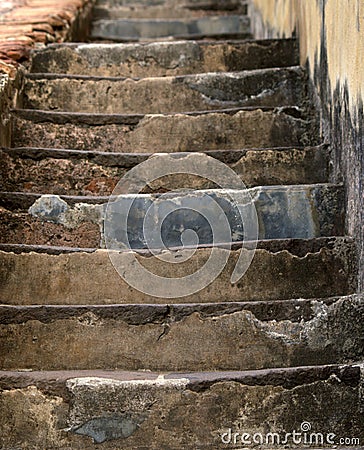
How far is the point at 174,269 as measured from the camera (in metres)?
2.69

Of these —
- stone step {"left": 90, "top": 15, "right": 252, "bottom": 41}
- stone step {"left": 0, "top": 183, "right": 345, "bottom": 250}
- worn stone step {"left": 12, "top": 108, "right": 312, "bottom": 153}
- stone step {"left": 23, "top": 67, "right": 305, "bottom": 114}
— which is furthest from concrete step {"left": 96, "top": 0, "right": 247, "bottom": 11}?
stone step {"left": 0, "top": 183, "right": 345, "bottom": 250}

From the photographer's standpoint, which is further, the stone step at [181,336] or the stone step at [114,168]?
the stone step at [114,168]

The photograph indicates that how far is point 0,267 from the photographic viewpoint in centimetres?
269

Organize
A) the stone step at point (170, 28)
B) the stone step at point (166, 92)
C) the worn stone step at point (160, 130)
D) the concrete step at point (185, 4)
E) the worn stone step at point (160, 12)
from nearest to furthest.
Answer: the worn stone step at point (160, 130), the stone step at point (166, 92), the stone step at point (170, 28), the worn stone step at point (160, 12), the concrete step at point (185, 4)

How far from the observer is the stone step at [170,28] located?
5121mm

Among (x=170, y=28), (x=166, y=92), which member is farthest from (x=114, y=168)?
(x=170, y=28)

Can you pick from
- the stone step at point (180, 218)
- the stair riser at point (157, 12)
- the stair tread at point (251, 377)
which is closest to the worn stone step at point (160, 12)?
the stair riser at point (157, 12)

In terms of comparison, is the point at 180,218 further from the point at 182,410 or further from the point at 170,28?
the point at 170,28

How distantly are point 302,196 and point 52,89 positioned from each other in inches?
49.4

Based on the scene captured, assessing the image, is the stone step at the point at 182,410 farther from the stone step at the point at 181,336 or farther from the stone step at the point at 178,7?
the stone step at the point at 178,7

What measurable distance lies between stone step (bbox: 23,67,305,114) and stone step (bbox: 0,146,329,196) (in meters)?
0.49

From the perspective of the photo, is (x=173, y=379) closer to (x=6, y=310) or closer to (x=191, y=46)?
(x=6, y=310)

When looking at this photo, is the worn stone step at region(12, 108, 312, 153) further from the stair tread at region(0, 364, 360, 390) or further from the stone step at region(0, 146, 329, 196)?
the stair tread at region(0, 364, 360, 390)

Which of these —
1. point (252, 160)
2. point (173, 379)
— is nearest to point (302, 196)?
point (252, 160)
